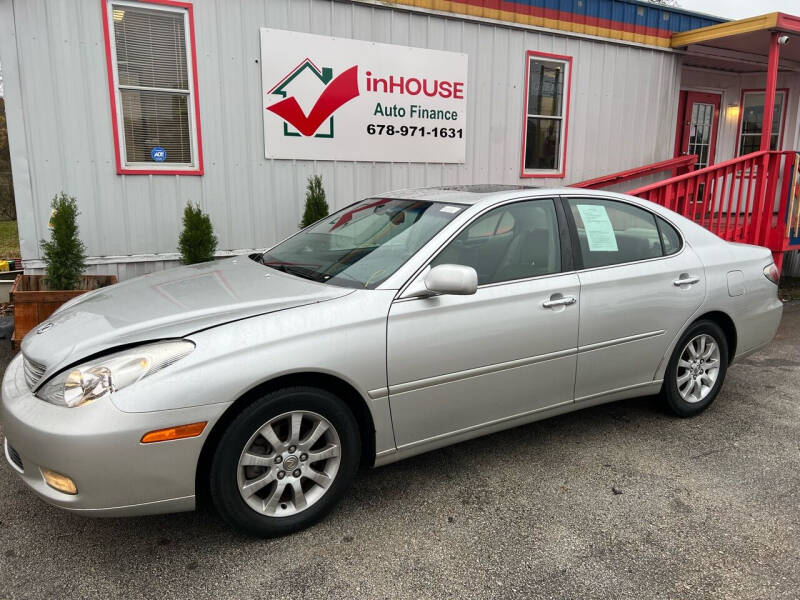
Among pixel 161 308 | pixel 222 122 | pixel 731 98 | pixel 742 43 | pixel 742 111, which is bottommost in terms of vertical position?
pixel 161 308

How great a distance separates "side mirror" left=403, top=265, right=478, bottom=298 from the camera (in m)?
2.95

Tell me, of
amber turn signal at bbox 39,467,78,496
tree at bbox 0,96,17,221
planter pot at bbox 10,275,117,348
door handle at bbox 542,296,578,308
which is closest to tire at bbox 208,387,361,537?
amber turn signal at bbox 39,467,78,496

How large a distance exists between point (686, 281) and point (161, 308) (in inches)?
124

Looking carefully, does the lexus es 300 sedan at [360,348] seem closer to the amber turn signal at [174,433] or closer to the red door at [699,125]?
the amber turn signal at [174,433]

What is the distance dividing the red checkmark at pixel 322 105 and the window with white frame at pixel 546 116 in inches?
100

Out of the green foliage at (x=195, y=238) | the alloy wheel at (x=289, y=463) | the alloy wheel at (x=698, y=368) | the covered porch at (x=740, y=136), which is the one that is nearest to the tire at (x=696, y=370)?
the alloy wheel at (x=698, y=368)

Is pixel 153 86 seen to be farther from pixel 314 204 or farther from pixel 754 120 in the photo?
pixel 754 120

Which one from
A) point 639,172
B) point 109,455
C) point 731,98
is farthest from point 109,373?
point 731,98

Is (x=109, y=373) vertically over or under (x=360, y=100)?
under

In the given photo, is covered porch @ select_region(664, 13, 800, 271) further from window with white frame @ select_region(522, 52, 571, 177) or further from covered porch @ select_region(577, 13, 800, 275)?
window with white frame @ select_region(522, 52, 571, 177)

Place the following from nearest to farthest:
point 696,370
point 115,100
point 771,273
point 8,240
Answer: point 696,370, point 771,273, point 115,100, point 8,240

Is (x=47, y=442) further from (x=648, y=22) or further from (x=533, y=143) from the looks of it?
(x=648, y=22)

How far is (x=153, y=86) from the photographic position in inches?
243

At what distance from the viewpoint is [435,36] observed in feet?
24.5
